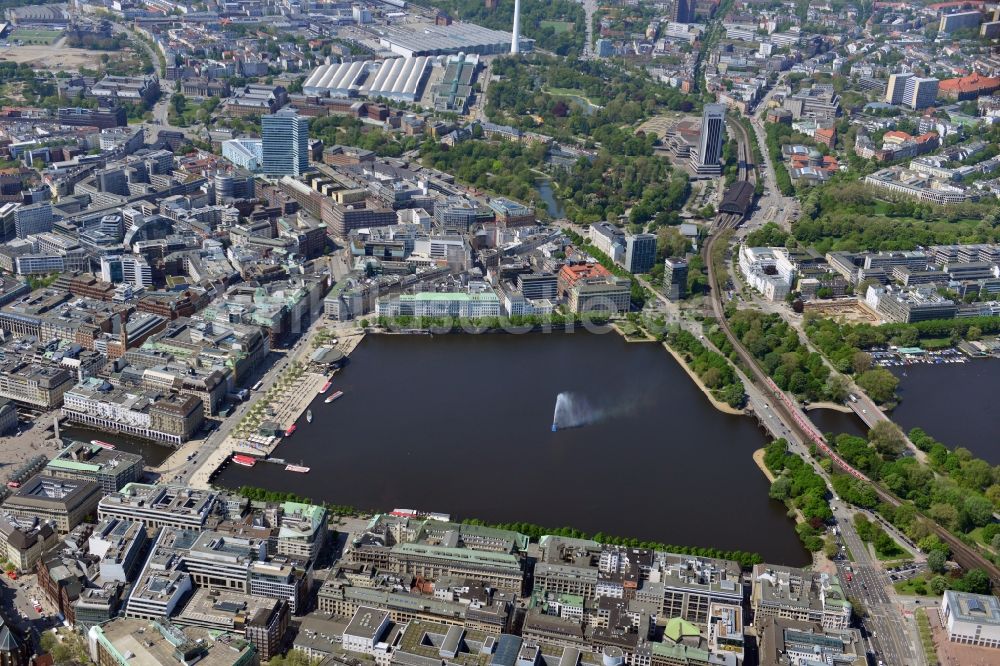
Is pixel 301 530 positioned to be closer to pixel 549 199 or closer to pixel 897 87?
pixel 549 199

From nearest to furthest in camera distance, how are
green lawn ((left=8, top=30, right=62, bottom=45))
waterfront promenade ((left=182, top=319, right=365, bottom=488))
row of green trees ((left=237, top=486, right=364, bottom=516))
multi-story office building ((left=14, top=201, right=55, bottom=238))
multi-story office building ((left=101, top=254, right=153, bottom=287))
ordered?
1. row of green trees ((left=237, top=486, right=364, bottom=516))
2. waterfront promenade ((left=182, top=319, right=365, bottom=488))
3. multi-story office building ((left=101, top=254, right=153, bottom=287))
4. multi-story office building ((left=14, top=201, right=55, bottom=238))
5. green lawn ((left=8, top=30, right=62, bottom=45))

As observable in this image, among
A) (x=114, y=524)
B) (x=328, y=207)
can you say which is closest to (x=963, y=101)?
(x=328, y=207)

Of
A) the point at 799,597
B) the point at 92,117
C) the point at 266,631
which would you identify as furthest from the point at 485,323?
the point at 92,117

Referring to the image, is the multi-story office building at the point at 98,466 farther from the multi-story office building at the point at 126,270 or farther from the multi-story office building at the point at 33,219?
the multi-story office building at the point at 33,219

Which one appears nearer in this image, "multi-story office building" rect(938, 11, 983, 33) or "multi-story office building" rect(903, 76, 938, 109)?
"multi-story office building" rect(903, 76, 938, 109)

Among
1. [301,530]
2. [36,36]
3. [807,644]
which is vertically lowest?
[807,644]

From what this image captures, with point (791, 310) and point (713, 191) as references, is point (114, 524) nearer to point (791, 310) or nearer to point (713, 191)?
point (791, 310)

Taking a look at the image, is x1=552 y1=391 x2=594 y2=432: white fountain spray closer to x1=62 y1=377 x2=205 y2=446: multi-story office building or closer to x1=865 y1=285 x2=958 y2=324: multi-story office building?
x1=62 y1=377 x2=205 y2=446: multi-story office building

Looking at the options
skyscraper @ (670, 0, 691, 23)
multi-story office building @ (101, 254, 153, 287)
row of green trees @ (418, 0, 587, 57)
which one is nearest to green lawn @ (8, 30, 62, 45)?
row of green trees @ (418, 0, 587, 57)
